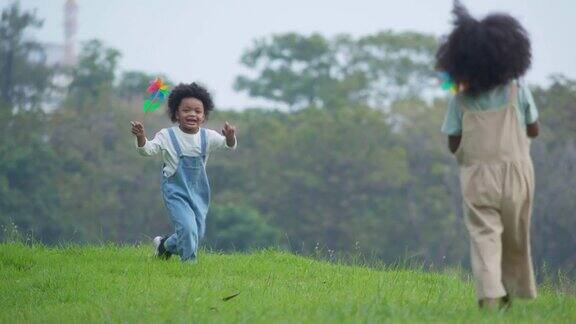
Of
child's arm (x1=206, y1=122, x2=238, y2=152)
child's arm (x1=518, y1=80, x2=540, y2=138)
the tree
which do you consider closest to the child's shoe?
child's arm (x1=206, y1=122, x2=238, y2=152)

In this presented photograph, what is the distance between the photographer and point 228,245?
6138cm

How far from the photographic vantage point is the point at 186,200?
11.5m

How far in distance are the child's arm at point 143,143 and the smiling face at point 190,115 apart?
32cm

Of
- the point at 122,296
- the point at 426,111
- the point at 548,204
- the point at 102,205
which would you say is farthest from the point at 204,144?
the point at 426,111

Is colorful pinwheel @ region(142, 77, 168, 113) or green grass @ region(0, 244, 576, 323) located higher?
colorful pinwheel @ region(142, 77, 168, 113)

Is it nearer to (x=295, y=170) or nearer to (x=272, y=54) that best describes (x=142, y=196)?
(x=295, y=170)

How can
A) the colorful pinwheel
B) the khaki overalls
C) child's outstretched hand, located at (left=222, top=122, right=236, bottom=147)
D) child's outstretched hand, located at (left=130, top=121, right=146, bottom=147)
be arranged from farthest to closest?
1. the colorful pinwheel
2. child's outstretched hand, located at (left=222, top=122, right=236, bottom=147)
3. child's outstretched hand, located at (left=130, top=121, right=146, bottom=147)
4. the khaki overalls

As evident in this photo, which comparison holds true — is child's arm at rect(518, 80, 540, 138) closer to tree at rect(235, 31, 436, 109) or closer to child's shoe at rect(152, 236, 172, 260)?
child's shoe at rect(152, 236, 172, 260)

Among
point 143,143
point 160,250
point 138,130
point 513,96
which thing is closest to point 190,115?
point 143,143

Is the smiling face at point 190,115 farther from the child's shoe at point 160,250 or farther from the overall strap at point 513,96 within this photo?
the overall strap at point 513,96

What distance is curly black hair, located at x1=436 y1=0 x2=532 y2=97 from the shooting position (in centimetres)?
805

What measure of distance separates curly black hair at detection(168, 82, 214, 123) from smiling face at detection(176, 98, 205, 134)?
12cm

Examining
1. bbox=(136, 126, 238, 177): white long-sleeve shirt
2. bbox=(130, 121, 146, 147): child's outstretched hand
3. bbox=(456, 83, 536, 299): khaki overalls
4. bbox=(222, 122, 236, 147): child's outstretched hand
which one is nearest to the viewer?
bbox=(456, 83, 536, 299): khaki overalls

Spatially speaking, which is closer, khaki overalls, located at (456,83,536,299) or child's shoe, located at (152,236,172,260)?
khaki overalls, located at (456,83,536,299)
